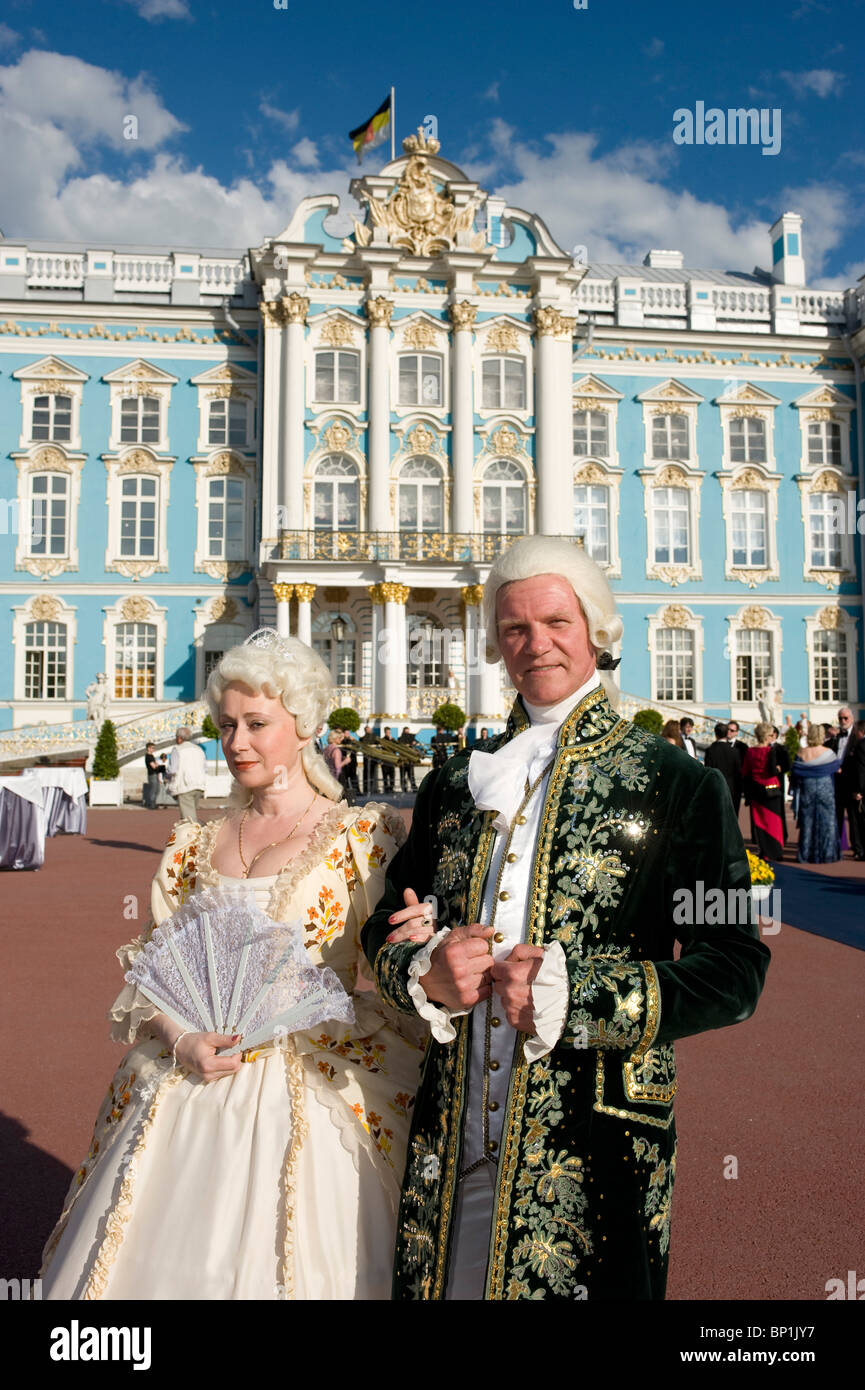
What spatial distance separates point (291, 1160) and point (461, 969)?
2.10 ft

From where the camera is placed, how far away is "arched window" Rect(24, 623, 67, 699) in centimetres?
2714

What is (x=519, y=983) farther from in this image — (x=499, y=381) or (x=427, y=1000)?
(x=499, y=381)

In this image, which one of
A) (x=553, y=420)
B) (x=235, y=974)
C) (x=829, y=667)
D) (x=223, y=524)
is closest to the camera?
(x=235, y=974)

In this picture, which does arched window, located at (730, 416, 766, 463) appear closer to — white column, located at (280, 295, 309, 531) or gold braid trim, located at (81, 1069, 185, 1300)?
white column, located at (280, 295, 309, 531)

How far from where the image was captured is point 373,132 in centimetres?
2766

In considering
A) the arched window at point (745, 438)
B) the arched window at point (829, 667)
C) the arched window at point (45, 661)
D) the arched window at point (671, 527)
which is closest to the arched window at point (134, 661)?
the arched window at point (45, 661)

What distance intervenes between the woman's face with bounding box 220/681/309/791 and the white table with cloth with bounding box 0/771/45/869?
9795 mm

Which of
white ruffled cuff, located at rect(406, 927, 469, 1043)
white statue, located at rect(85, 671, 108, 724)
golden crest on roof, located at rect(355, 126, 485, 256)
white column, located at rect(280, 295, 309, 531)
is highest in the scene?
golden crest on roof, located at rect(355, 126, 485, 256)

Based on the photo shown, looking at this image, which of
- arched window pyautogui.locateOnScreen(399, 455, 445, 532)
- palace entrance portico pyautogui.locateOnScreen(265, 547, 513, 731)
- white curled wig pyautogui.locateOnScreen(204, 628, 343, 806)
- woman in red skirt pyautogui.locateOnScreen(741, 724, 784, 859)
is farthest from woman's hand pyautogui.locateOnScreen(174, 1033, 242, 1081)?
arched window pyautogui.locateOnScreen(399, 455, 445, 532)

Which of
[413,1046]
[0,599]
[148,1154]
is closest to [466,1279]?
[413,1046]

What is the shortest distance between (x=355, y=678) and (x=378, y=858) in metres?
25.0

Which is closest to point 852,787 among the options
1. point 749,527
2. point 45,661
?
point 749,527

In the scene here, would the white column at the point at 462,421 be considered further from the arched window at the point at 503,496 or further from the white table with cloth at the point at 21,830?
the white table with cloth at the point at 21,830

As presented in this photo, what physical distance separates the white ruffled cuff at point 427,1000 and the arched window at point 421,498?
1011 inches
